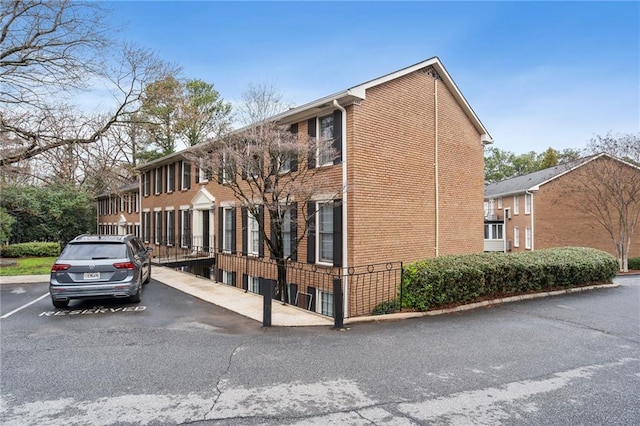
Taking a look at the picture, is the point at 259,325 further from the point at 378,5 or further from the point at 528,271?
the point at 378,5

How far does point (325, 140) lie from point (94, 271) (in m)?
6.59

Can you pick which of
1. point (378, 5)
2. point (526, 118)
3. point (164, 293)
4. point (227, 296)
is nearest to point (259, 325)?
point (227, 296)

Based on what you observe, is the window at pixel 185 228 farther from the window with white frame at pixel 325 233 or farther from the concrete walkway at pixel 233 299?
the window with white frame at pixel 325 233

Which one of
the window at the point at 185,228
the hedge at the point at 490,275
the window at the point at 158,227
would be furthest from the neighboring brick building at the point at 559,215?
the window at the point at 158,227

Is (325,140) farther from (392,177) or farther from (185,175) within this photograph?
(185,175)

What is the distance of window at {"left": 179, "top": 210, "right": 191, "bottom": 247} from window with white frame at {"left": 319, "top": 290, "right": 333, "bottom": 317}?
10084mm

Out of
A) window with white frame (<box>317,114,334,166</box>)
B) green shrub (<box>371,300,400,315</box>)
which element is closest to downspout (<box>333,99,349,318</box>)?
window with white frame (<box>317,114,334,166</box>)

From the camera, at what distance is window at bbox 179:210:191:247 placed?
747 inches

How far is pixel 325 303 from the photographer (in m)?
11.4

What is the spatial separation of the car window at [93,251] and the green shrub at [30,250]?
69.7 feet

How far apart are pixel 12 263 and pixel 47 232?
1620 cm

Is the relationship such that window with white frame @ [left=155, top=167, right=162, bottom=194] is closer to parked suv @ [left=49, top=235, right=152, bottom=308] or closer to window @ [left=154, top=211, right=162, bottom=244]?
window @ [left=154, top=211, right=162, bottom=244]

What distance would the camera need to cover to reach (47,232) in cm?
3284

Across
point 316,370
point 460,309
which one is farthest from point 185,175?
point 316,370
